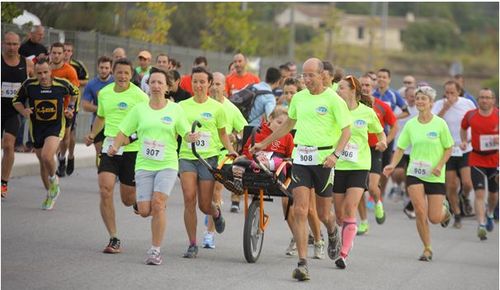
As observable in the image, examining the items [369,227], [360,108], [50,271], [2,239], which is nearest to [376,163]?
[369,227]

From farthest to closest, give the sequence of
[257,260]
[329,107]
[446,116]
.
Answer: [446,116]
[257,260]
[329,107]

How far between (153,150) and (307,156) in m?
1.42

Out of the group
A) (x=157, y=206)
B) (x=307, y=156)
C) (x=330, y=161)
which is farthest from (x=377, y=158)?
(x=157, y=206)

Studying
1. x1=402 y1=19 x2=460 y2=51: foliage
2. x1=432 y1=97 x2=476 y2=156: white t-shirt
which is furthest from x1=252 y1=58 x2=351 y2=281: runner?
x1=402 y1=19 x2=460 y2=51: foliage

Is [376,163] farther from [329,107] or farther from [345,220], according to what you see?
[329,107]

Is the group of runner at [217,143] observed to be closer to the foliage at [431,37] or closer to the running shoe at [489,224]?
the running shoe at [489,224]

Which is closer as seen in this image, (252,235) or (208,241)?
(252,235)

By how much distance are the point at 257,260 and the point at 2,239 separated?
2.60 m

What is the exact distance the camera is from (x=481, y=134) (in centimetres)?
1820

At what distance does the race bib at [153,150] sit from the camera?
39.7 feet

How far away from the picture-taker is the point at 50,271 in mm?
11172

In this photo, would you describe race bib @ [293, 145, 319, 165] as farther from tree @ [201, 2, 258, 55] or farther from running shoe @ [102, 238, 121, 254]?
tree @ [201, 2, 258, 55]

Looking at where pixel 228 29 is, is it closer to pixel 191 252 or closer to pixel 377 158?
pixel 377 158

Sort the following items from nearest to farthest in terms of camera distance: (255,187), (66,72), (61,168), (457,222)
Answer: (255,187) → (66,72) → (457,222) → (61,168)
